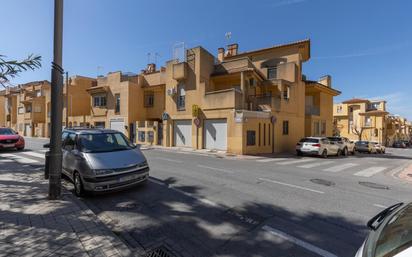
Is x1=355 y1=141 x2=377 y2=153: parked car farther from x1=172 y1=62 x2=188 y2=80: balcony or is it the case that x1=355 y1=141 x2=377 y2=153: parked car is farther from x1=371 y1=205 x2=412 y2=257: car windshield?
x1=371 y1=205 x2=412 y2=257: car windshield

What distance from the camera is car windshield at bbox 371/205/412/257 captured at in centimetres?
153

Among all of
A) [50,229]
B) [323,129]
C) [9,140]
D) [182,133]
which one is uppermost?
[323,129]

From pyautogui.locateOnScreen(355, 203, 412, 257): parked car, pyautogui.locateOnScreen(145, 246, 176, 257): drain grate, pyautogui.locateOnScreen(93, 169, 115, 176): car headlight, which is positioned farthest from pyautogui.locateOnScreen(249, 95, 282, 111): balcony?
pyautogui.locateOnScreen(355, 203, 412, 257): parked car

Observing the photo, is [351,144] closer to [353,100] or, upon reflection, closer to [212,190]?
[212,190]

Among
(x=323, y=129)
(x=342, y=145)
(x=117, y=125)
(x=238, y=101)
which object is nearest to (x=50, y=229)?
(x=238, y=101)

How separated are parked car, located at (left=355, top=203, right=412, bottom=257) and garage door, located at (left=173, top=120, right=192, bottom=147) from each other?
66.9 ft

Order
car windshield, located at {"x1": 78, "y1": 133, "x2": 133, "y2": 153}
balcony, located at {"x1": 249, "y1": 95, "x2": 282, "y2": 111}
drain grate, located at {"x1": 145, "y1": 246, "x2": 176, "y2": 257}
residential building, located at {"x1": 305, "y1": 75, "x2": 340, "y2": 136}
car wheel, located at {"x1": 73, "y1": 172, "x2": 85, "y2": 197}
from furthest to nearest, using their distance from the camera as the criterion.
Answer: residential building, located at {"x1": 305, "y1": 75, "x2": 340, "y2": 136} → balcony, located at {"x1": 249, "y1": 95, "x2": 282, "y2": 111} → car windshield, located at {"x1": 78, "y1": 133, "x2": 133, "y2": 153} → car wheel, located at {"x1": 73, "y1": 172, "x2": 85, "y2": 197} → drain grate, located at {"x1": 145, "y1": 246, "x2": 176, "y2": 257}

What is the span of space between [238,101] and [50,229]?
16291 millimetres

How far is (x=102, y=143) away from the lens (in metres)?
6.85

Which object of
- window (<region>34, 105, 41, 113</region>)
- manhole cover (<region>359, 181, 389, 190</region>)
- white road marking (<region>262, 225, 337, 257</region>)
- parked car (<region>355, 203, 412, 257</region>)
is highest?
window (<region>34, 105, 41, 113</region>)

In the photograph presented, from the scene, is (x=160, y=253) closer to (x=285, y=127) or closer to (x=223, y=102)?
(x=223, y=102)

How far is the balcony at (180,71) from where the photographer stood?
22406 millimetres

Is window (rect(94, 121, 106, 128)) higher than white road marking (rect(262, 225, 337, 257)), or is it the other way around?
window (rect(94, 121, 106, 128))

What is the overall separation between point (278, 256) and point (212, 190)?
3.52 meters
